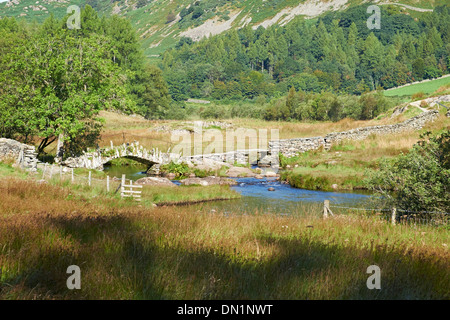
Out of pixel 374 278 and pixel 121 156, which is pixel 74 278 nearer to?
pixel 374 278

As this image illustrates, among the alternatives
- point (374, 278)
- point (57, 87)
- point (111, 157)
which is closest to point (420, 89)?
point (111, 157)

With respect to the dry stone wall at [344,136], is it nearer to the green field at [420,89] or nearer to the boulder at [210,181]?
the boulder at [210,181]

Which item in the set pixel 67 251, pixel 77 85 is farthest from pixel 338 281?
pixel 77 85

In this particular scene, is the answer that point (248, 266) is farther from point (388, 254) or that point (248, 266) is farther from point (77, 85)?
point (77, 85)

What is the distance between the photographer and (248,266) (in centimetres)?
520

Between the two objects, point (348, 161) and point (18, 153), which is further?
point (348, 161)

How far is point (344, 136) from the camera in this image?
41.8 metres

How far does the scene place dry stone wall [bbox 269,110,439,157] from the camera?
123 ft

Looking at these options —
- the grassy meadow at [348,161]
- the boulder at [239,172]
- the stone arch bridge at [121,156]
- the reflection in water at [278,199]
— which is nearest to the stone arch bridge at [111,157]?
the stone arch bridge at [121,156]

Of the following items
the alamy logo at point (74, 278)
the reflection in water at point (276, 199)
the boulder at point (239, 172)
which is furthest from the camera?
the boulder at point (239, 172)

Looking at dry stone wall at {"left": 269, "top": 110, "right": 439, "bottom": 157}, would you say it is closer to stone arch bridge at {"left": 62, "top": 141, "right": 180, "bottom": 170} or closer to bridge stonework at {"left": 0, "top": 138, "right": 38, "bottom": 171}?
stone arch bridge at {"left": 62, "top": 141, "right": 180, "bottom": 170}

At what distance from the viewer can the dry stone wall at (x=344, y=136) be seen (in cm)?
3762

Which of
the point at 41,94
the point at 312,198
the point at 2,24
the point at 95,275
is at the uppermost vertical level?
the point at 2,24
